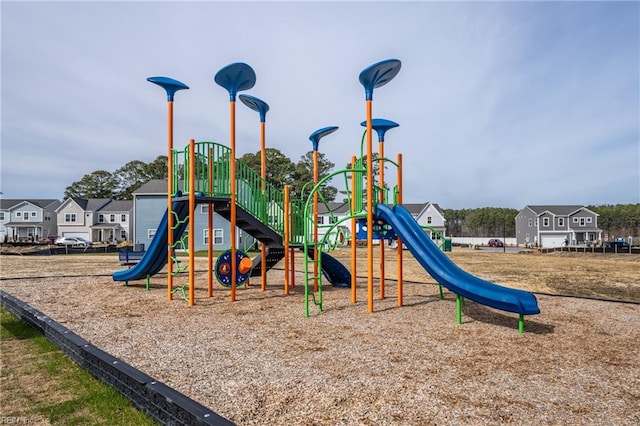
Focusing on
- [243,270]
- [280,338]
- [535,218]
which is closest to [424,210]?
[535,218]

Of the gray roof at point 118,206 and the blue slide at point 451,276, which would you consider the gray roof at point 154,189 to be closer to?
the gray roof at point 118,206

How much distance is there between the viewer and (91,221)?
5259 cm

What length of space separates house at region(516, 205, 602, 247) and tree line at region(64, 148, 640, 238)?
497 centimetres

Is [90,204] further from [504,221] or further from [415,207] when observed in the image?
[504,221]

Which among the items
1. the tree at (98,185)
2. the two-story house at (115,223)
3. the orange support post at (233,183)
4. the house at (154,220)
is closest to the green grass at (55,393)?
the orange support post at (233,183)

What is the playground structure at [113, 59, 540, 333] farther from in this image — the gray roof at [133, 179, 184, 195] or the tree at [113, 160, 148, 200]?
the tree at [113, 160, 148, 200]

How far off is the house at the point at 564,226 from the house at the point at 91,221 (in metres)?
53.8

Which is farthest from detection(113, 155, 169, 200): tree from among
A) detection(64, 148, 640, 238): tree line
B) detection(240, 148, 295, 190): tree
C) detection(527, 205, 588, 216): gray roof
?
detection(527, 205, 588, 216): gray roof

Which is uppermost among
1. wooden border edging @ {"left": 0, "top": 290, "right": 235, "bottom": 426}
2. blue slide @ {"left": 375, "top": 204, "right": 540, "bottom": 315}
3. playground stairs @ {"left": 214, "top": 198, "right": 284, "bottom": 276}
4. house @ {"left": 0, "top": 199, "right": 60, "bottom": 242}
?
house @ {"left": 0, "top": 199, "right": 60, "bottom": 242}

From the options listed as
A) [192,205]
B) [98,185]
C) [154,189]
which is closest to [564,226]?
[154,189]

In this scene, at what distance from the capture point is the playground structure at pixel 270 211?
8.24 meters

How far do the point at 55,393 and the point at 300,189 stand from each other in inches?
1782

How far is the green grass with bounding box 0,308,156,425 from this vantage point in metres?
3.86

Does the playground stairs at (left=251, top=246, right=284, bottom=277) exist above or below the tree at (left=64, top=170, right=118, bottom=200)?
below
